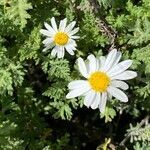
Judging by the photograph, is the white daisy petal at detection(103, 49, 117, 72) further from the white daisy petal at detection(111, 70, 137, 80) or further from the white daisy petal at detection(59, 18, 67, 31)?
the white daisy petal at detection(59, 18, 67, 31)

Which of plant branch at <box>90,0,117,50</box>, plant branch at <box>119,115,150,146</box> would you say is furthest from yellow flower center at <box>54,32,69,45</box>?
plant branch at <box>119,115,150,146</box>

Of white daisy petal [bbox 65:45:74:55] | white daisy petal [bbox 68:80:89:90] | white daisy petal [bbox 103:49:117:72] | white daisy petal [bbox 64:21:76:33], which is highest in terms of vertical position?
white daisy petal [bbox 64:21:76:33]

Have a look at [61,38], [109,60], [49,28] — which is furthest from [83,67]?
[49,28]

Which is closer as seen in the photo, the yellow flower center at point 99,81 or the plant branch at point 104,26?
the yellow flower center at point 99,81

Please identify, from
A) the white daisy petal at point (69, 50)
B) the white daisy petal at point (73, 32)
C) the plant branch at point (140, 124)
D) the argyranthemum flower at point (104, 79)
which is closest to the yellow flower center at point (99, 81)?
the argyranthemum flower at point (104, 79)

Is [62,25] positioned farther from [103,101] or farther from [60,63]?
[103,101]

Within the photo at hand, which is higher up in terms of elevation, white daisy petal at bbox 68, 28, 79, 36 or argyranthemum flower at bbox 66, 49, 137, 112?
white daisy petal at bbox 68, 28, 79, 36

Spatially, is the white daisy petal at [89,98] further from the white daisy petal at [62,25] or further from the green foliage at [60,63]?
the white daisy petal at [62,25]

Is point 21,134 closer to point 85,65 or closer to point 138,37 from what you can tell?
point 85,65
